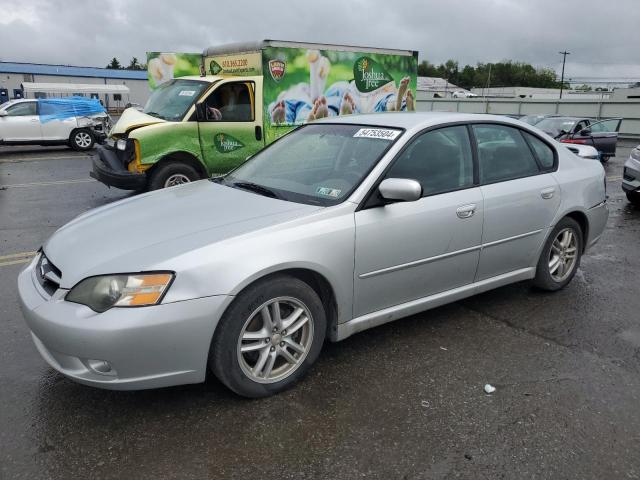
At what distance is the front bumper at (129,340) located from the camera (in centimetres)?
252

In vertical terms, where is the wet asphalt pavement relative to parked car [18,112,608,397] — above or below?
below

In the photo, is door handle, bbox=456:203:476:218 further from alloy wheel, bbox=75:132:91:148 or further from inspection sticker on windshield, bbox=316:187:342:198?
alloy wheel, bbox=75:132:91:148

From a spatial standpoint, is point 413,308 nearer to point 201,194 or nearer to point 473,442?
point 473,442

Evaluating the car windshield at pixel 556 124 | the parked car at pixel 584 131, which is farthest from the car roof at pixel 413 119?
the car windshield at pixel 556 124

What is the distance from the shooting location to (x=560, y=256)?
460cm

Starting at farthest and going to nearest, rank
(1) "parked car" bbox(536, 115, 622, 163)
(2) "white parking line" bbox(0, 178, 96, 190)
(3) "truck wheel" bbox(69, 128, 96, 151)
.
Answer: (3) "truck wheel" bbox(69, 128, 96, 151) < (1) "parked car" bbox(536, 115, 622, 163) < (2) "white parking line" bbox(0, 178, 96, 190)

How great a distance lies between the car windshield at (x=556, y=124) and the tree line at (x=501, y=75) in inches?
4025

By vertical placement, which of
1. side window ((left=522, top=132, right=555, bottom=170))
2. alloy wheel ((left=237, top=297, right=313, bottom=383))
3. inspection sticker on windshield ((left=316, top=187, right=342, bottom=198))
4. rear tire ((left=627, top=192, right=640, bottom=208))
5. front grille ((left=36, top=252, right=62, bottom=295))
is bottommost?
rear tire ((left=627, top=192, right=640, bottom=208))

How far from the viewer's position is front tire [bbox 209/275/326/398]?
2.78 m

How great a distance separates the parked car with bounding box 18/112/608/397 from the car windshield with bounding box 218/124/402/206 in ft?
0.05

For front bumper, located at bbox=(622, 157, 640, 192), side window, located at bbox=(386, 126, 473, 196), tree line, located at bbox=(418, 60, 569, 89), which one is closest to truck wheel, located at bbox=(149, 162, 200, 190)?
side window, located at bbox=(386, 126, 473, 196)

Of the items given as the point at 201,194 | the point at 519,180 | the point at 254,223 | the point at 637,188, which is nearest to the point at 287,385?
the point at 254,223

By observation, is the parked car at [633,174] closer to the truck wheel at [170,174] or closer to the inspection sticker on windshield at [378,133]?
the inspection sticker on windshield at [378,133]

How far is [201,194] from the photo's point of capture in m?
3.75
